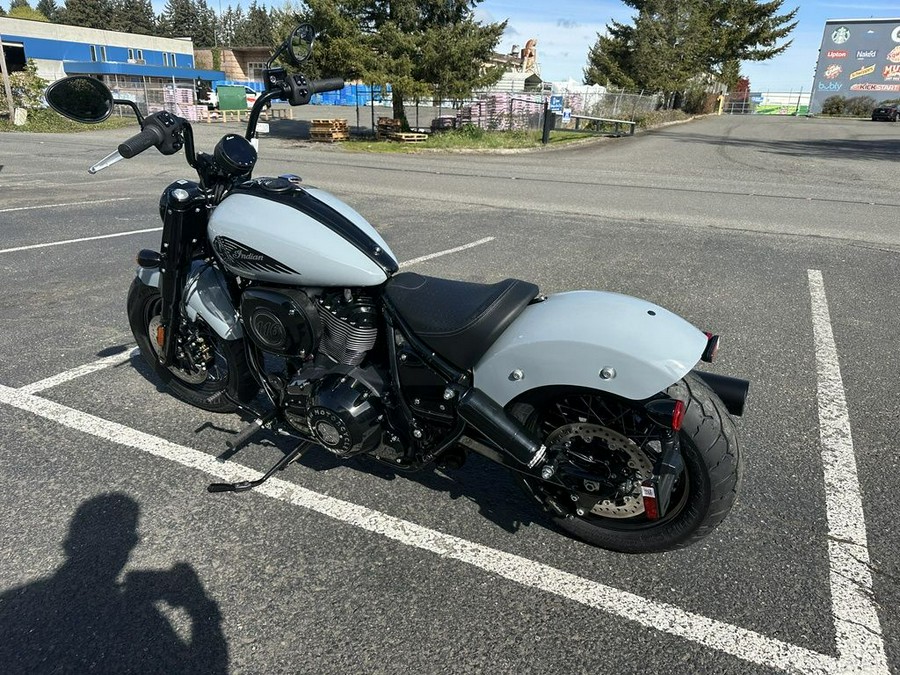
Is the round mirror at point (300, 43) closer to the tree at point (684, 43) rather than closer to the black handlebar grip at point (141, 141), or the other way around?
the black handlebar grip at point (141, 141)

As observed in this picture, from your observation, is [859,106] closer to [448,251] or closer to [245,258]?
[448,251]

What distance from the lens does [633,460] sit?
225cm

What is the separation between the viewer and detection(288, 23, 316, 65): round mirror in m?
2.95

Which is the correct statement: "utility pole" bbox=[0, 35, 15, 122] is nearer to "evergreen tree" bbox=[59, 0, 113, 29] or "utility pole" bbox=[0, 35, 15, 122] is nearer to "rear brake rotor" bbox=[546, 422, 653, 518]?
"rear brake rotor" bbox=[546, 422, 653, 518]

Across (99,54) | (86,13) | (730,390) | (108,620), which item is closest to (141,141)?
(108,620)

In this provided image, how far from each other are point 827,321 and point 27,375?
6018mm

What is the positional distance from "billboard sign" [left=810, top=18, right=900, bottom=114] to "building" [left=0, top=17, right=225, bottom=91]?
61024 millimetres

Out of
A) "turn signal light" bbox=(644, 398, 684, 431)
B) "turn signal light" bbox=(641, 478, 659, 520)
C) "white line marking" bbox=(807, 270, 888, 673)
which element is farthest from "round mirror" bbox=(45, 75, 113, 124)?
"white line marking" bbox=(807, 270, 888, 673)

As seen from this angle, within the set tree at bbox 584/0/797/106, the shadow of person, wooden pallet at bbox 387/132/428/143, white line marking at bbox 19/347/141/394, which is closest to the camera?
the shadow of person

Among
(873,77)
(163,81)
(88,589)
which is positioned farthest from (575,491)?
(873,77)

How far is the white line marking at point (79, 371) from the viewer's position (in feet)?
12.3

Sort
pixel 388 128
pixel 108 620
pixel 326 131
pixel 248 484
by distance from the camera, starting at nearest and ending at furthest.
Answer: pixel 108 620 → pixel 248 484 → pixel 326 131 → pixel 388 128

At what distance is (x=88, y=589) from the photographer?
2.27m

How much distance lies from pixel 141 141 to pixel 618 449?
7.88ft
